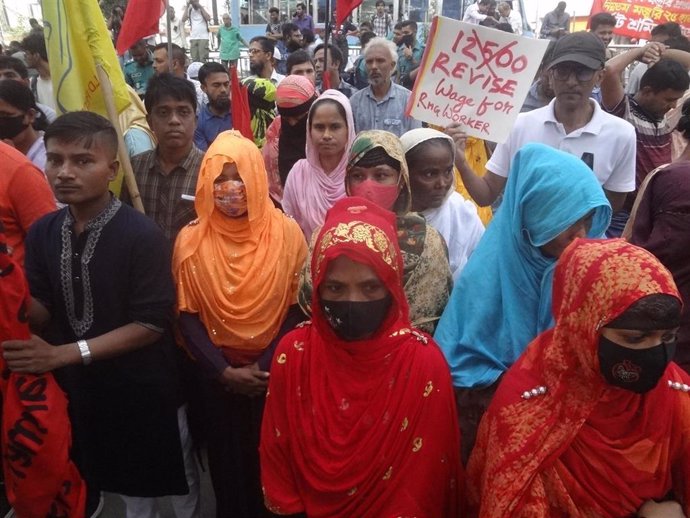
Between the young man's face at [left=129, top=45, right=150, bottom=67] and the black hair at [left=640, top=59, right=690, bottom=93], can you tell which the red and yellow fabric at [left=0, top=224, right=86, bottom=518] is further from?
the young man's face at [left=129, top=45, right=150, bottom=67]

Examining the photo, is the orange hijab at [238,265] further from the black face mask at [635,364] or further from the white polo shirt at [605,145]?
the white polo shirt at [605,145]

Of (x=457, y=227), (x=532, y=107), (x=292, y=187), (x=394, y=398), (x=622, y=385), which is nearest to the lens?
(x=622, y=385)

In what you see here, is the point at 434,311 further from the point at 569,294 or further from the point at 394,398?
the point at 569,294

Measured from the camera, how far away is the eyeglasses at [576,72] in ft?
10.3

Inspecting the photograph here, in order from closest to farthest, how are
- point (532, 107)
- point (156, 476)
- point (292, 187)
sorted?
point (156, 476)
point (292, 187)
point (532, 107)

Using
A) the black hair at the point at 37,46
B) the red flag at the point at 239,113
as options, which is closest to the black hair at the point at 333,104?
the red flag at the point at 239,113

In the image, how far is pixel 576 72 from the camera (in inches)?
124

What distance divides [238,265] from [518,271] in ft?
3.80

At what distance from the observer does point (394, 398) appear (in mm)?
1854

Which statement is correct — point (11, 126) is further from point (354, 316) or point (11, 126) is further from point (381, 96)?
point (381, 96)

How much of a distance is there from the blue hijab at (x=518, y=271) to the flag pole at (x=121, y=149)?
1.69 metres

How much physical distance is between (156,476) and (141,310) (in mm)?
764

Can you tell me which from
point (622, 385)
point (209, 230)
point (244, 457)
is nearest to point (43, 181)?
point (209, 230)

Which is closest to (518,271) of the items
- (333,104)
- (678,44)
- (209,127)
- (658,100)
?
(333,104)
